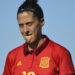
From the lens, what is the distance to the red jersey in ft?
18.0

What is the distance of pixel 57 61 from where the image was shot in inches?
218

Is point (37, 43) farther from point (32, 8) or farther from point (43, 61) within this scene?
point (32, 8)

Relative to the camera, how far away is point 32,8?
558 cm

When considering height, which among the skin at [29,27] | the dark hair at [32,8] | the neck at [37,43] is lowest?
the neck at [37,43]

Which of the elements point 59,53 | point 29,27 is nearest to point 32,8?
point 29,27

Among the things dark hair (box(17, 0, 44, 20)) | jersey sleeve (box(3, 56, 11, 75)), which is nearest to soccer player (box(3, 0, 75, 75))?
dark hair (box(17, 0, 44, 20))

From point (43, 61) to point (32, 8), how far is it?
86 centimetres

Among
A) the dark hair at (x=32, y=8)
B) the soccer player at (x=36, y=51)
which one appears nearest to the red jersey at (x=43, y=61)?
the soccer player at (x=36, y=51)

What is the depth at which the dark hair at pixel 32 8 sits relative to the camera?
18.3ft

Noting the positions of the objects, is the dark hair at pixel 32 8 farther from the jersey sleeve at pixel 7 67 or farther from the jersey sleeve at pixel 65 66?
the jersey sleeve at pixel 7 67

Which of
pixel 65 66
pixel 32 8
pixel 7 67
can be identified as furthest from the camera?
pixel 7 67

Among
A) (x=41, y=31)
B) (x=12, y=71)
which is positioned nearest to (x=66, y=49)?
(x=41, y=31)

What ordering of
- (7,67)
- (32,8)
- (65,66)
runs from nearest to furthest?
(65,66), (32,8), (7,67)

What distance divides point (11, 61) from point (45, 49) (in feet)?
2.07
